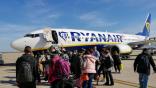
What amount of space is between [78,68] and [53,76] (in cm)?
351

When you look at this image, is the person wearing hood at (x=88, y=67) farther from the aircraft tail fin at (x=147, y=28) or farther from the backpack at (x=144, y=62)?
the aircraft tail fin at (x=147, y=28)

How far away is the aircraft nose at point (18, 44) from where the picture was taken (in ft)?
92.8

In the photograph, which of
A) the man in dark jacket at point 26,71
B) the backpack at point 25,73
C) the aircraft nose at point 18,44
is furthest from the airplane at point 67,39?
the backpack at point 25,73

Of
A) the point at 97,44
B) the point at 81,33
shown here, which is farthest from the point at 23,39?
the point at 97,44

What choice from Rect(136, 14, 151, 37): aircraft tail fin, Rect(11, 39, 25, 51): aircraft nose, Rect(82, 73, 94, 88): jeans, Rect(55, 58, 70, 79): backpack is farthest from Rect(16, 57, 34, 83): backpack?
Rect(136, 14, 151, 37): aircraft tail fin

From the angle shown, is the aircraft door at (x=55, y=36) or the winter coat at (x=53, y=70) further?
the aircraft door at (x=55, y=36)

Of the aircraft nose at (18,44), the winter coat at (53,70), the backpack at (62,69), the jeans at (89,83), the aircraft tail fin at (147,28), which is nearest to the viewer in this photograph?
the backpack at (62,69)

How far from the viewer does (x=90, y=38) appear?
32938 mm

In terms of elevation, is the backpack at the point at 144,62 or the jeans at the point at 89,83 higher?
the backpack at the point at 144,62

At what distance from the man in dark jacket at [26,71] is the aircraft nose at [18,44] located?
20.4 meters

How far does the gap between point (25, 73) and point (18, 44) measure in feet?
68.3

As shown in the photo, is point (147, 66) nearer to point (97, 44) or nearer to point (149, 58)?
point (149, 58)

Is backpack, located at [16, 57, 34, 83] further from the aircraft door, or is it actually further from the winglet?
the winglet

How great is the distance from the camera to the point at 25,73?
796 cm
